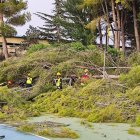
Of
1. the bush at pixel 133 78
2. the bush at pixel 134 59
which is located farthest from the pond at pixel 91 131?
the bush at pixel 134 59

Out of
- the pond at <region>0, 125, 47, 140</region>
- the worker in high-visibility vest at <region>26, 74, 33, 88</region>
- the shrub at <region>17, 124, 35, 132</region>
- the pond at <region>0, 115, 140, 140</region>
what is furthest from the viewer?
the worker in high-visibility vest at <region>26, 74, 33, 88</region>

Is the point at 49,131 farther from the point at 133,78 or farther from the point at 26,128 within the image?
the point at 133,78

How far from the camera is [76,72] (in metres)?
18.6

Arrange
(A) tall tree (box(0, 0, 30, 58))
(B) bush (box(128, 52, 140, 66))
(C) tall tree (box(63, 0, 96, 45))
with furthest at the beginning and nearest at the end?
(C) tall tree (box(63, 0, 96, 45))
(A) tall tree (box(0, 0, 30, 58))
(B) bush (box(128, 52, 140, 66))

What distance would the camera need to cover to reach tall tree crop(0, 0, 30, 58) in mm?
30859

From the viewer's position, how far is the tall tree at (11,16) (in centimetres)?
3086

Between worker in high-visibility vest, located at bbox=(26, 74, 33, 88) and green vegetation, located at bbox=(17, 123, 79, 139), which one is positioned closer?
green vegetation, located at bbox=(17, 123, 79, 139)

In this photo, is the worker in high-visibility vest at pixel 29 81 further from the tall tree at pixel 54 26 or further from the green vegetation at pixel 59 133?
the tall tree at pixel 54 26

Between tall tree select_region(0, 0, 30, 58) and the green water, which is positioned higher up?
tall tree select_region(0, 0, 30, 58)

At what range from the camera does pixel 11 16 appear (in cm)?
3170

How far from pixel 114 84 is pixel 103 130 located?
13.2 feet

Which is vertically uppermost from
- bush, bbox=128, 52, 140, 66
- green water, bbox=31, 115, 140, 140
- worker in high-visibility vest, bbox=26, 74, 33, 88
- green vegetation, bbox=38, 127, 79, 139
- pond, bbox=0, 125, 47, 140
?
bush, bbox=128, 52, 140, 66


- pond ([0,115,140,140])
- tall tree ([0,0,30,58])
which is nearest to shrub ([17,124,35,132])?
pond ([0,115,140,140])

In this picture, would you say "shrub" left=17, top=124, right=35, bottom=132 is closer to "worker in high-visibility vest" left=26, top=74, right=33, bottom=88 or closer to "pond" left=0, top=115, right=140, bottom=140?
"pond" left=0, top=115, right=140, bottom=140
